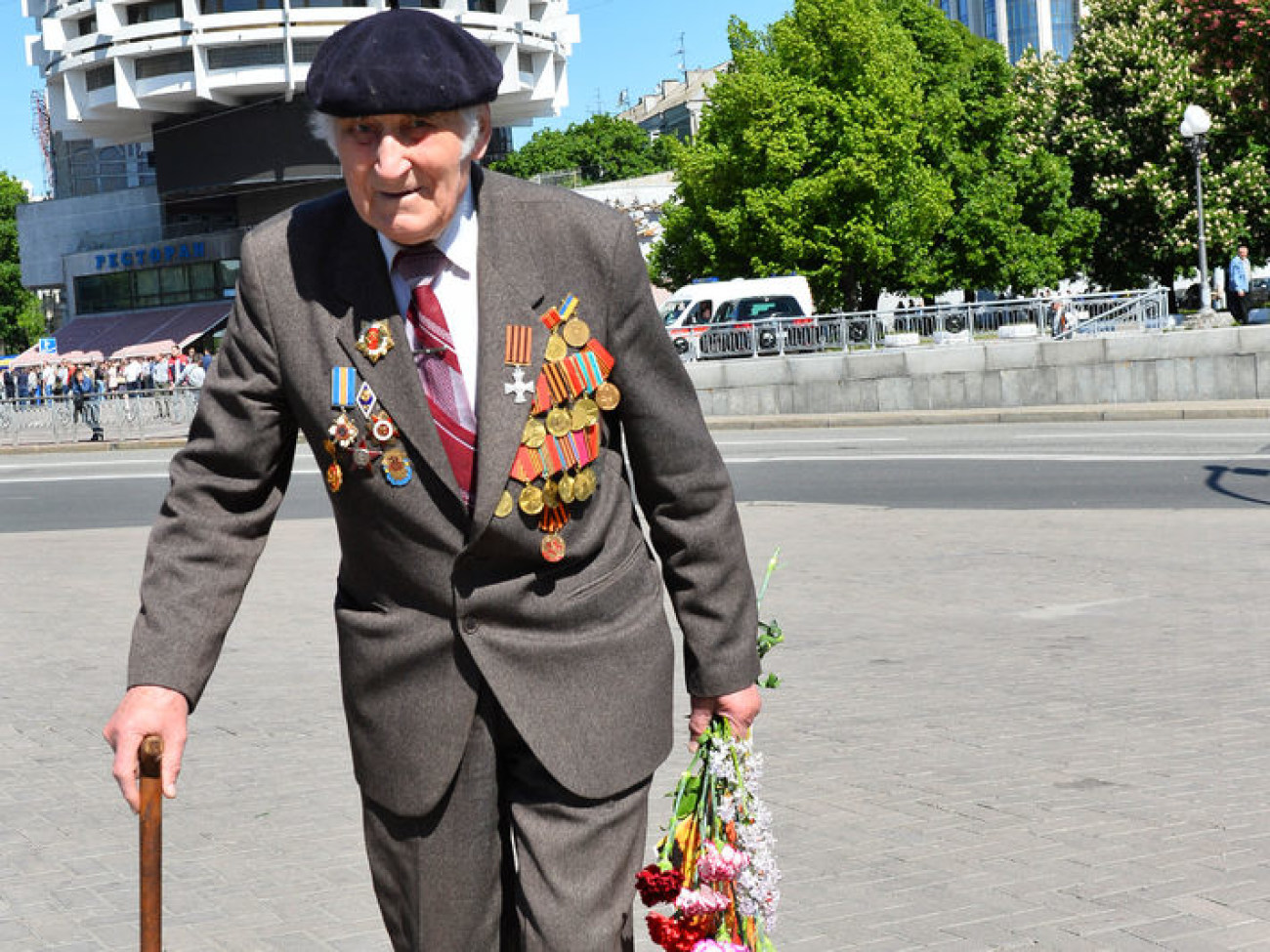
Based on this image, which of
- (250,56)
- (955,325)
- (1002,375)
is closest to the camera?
(1002,375)

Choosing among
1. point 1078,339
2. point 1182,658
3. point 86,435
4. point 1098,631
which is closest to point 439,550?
point 1182,658

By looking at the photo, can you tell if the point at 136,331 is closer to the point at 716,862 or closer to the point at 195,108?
the point at 195,108

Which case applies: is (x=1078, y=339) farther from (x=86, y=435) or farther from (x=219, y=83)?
(x=219, y=83)

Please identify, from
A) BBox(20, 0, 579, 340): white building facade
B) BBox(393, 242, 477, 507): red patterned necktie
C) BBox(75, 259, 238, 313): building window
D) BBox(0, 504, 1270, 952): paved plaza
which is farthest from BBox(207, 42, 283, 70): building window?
BBox(393, 242, 477, 507): red patterned necktie

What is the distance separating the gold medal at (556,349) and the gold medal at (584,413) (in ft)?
0.25

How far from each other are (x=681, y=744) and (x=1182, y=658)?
8.88 feet

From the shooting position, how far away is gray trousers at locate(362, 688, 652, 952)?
2.65 metres

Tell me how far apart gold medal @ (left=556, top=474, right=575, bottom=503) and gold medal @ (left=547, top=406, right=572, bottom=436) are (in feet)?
0.22


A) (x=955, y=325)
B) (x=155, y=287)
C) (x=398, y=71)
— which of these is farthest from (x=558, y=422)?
(x=155, y=287)

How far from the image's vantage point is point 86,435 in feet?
114

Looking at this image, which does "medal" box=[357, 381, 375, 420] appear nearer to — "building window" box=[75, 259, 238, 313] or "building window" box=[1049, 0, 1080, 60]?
"building window" box=[75, 259, 238, 313]

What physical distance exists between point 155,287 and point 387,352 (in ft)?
246

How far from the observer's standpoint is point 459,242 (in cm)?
268

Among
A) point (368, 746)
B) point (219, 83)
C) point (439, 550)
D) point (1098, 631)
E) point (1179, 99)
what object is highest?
point (219, 83)
